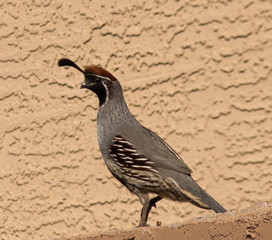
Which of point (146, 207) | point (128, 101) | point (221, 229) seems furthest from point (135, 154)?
point (221, 229)

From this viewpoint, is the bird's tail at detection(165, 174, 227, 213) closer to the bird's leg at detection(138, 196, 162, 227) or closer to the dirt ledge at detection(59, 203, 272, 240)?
the bird's leg at detection(138, 196, 162, 227)

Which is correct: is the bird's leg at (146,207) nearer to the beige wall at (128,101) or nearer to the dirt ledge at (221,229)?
the beige wall at (128,101)

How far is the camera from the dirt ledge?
1.54 m

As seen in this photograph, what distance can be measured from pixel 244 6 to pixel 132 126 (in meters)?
0.65

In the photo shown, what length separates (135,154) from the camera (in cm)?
→ 296

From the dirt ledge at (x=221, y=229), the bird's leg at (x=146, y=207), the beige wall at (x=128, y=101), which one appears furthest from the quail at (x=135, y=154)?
the dirt ledge at (x=221, y=229)

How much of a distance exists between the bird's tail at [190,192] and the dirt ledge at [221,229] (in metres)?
0.90

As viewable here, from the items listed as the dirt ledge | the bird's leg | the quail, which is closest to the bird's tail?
the quail

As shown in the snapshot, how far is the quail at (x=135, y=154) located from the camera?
114 inches

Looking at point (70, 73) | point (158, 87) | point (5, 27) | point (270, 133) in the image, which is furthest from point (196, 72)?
point (5, 27)

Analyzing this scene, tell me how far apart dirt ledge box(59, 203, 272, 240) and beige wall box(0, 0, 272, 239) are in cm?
119

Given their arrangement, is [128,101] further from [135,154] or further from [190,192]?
[190,192]

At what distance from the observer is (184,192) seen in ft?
9.29

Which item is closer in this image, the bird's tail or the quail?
the bird's tail
